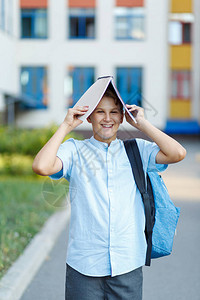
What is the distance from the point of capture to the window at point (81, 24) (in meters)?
31.6

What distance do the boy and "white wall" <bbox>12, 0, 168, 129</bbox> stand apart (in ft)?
93.7

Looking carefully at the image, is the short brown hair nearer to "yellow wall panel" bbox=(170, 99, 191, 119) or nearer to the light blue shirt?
the light blue shirt

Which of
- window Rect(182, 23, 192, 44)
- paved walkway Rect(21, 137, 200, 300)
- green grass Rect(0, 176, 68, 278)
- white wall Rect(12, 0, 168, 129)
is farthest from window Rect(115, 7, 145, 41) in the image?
paved walkway Rect(21, 137, 200, 300)

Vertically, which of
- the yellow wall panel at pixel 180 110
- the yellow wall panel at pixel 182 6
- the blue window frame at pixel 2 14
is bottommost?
the yellow wall panel at pixel 180 110

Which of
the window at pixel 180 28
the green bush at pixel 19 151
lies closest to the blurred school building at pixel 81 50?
the window at pixel 180 28

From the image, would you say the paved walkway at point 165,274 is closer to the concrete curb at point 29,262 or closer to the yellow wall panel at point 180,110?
the concrete curb at point 29,262

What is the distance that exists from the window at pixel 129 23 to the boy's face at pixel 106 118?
96.4 ft

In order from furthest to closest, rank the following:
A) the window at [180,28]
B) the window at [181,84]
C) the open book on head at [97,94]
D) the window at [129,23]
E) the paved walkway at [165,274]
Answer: the window at [181,84] → the window at [180,28] → the window at [129,23] → the paved walkway at [165,274] → the open book on head at [97,94]

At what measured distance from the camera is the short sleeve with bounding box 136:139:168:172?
9.52 ft

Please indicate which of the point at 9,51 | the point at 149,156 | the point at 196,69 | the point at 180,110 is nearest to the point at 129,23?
the point at 196,69

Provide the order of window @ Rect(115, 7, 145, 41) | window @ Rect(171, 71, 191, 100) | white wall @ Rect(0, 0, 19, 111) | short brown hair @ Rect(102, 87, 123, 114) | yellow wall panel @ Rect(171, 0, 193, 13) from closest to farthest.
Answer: short brown hair @ Rect(102, 87, 123, 114)
white wall @ Rect(0, 0, 19, 111)
window @ Rect(115, 7, 145, 41)
yellow wall panel @ Rect(171, 0, 193, 13)
window @ Rect(171, 71, 191, 100)

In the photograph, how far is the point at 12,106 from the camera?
1191 inches

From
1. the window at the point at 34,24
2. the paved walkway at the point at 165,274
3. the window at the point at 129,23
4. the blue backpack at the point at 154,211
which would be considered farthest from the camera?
the window at the point at 34,24

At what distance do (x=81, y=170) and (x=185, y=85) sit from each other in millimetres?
33547
